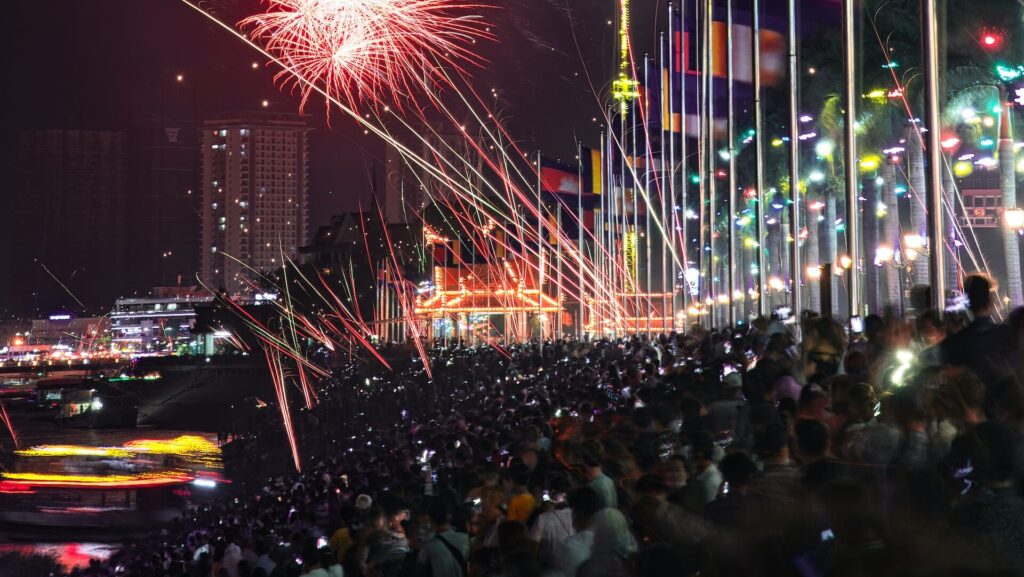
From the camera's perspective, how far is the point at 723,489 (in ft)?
25.8

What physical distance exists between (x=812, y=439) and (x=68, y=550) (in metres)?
35.5

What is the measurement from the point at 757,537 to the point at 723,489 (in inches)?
79.5

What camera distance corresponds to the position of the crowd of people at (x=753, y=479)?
5.31 m

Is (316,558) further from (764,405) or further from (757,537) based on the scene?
(757,537)

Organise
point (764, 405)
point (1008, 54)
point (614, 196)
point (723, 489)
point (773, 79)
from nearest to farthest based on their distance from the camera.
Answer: point (723, 489)
point (764, 405)
point (1008, 54)
point (773, 79)
point (614, 196)

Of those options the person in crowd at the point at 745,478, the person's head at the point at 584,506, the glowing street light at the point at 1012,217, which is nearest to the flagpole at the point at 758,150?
the person in crowd at the point at 745,478

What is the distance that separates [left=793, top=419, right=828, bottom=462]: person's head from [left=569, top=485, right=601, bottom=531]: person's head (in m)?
1.37

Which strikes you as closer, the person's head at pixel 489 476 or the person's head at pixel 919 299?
the person's head at pixel 489 476

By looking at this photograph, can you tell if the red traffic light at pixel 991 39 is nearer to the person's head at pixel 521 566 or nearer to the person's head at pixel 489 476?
the person's head at pixel 489 476

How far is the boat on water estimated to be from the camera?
143 ft

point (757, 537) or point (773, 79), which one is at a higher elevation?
point (773, 79)

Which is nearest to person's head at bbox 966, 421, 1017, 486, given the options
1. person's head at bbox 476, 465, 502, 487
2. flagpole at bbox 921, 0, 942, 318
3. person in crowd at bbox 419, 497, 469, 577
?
person in crowd at bbox 419, 497, 469, 577

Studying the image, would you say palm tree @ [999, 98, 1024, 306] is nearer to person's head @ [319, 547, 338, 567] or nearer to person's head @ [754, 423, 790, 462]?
person's head @ [319, 547, 338, 567]

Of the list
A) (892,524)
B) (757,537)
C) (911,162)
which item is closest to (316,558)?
(757,537)
